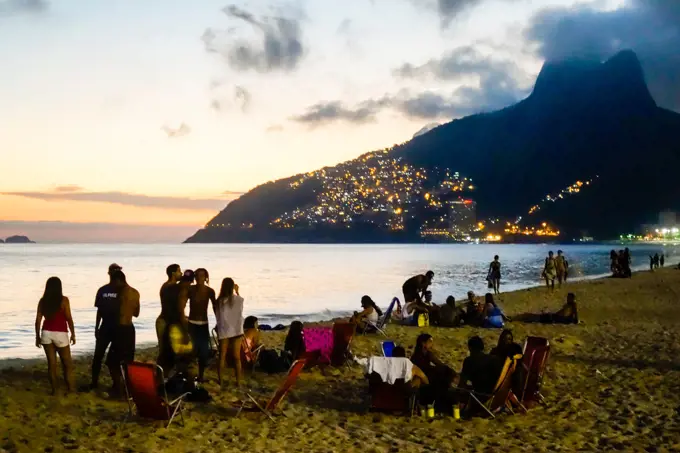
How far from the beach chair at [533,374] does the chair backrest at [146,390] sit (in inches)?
169

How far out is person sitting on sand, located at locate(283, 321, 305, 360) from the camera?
10539 mm

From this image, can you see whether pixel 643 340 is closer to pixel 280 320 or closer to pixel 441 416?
pixel 441 416

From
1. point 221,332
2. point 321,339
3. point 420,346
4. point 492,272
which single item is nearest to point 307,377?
point 321,339

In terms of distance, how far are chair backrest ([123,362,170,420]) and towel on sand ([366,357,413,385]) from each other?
8.09ft

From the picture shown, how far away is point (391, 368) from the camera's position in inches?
312

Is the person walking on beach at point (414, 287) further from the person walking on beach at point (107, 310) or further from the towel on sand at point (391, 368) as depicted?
the person walking on beach at point (107, 310)

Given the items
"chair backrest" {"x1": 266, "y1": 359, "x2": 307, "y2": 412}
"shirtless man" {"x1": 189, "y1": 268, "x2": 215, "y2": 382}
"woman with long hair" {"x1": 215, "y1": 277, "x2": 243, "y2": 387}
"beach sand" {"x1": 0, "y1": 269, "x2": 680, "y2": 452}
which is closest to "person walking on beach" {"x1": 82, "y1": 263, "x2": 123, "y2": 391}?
"beach sand" {"x1": 0, "y1": 269, "x2": 680, "y2": 452}

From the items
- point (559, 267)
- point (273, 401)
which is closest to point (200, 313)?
point (273, 401)

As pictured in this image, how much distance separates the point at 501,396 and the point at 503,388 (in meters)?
0.12

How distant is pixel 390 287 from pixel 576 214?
15353 centimetres

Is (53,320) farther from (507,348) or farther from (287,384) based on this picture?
(507,348)

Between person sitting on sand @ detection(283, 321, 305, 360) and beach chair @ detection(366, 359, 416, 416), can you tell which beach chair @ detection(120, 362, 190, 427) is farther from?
person sitting on sand @ detection(283, 321, 305, 360)

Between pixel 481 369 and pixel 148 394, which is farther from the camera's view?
pixel 481 369

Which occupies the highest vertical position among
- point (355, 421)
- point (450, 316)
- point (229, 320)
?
point (229, 320)
